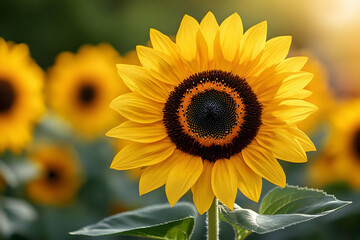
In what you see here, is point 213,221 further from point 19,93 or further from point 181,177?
point 19,93

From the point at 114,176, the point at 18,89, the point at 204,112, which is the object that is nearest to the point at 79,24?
the point at 18,89

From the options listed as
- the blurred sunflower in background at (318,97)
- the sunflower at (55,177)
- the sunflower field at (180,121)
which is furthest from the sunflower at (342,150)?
the sunflower at (55,177)

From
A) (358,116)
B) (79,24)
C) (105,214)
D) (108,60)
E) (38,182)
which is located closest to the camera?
(358,116)

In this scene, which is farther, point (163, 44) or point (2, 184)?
point (2, 184)

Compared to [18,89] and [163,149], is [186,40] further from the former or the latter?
[18,89]

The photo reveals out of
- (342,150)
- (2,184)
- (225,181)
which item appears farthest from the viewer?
(2,184)

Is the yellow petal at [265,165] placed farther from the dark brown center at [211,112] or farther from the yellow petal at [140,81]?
the yellow petal at [140,81]

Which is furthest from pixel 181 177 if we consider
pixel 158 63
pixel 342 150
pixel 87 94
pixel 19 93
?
pixel 87 94
